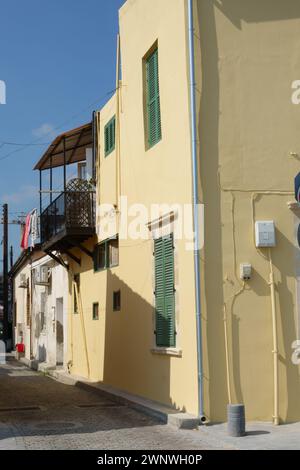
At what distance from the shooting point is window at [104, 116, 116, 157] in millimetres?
16922

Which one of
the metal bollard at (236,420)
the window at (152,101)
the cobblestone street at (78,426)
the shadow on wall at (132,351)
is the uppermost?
the window at (152,101)

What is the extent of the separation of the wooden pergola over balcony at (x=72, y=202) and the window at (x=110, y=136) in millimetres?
1383

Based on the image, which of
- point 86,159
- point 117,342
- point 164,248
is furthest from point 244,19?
point 86,159

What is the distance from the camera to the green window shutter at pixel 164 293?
12.4 metres

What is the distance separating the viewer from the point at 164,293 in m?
12.8

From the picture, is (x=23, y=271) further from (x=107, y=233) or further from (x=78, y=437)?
(x=78, y=437)

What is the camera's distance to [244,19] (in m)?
11.7

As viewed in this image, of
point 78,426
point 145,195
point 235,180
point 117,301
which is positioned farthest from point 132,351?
point 235,180

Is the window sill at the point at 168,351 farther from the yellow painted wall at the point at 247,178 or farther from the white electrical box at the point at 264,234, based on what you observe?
the white electrical box at the point at 264,234

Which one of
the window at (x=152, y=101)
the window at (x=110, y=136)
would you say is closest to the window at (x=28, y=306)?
the window at (x=110, y=136)

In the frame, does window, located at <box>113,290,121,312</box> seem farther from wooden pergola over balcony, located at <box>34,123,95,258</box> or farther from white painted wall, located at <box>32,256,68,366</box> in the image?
white painted wall, located at <box>32,256,68,366</box>

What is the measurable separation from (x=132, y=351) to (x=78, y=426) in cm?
369

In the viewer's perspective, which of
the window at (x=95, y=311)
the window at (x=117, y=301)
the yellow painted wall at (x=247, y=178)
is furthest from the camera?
the window at (x=95, y=311)

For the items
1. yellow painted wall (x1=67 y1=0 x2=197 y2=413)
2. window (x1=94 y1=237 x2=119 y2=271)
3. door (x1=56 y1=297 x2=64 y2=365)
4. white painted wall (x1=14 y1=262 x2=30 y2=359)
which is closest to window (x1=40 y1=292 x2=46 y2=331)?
door (x1=56 y1=297 x2=64 y2=365)
